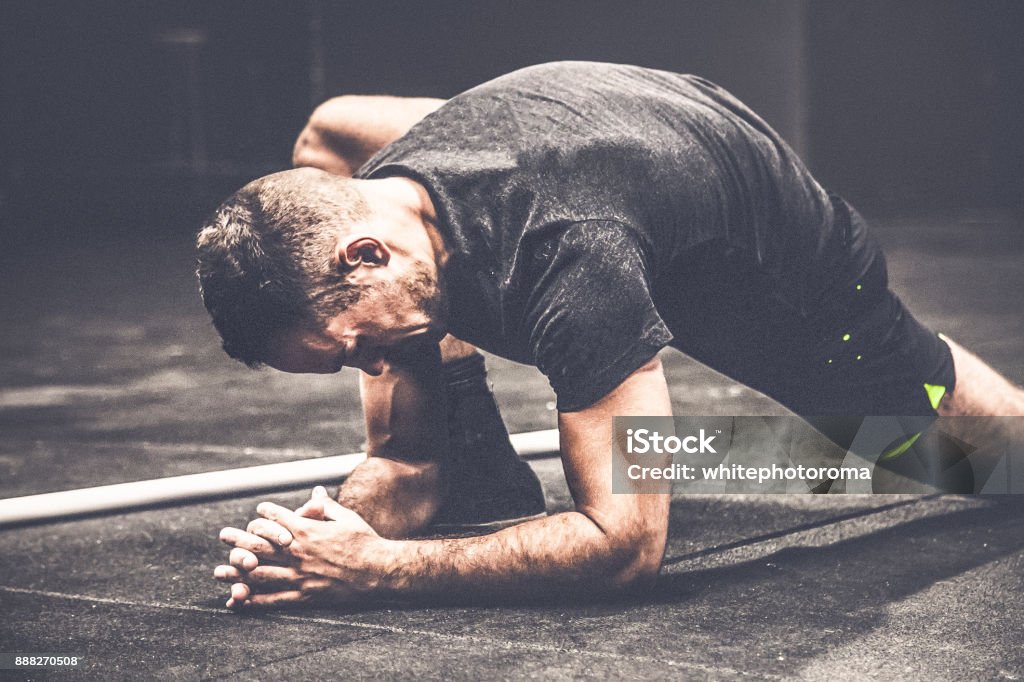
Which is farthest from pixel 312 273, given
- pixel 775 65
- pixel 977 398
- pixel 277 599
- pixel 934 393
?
pixel 775 65

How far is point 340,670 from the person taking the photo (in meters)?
1.94

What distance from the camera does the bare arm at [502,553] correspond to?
82.7 inches

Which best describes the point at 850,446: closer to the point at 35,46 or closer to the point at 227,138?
the point at 227,138

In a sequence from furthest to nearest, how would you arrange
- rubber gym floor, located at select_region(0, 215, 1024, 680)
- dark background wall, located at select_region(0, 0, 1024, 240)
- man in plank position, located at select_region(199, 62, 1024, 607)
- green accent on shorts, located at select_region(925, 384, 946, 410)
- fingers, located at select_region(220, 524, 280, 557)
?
1. dark background wall, located at select_region(0, 0, 1024, 240)
2. green accent on shorts, located at select_region(925, 384, 946, 410)
3. fingers, located at select_region(220, 524, 280, 557)
4. man in plank position, located at select_region(199, 62, 1024, 607)
5. rubber gym floor, located at select_region(0, 215, 1024, 680)

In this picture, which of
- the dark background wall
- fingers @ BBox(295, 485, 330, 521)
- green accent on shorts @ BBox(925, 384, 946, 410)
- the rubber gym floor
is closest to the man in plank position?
fingers @ BBox(295, 485, 330, 521)

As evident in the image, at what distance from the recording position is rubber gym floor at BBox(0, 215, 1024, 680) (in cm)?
198

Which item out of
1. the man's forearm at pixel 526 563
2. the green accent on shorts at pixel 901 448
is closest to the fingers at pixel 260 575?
the man's forearm at pixel 526 563

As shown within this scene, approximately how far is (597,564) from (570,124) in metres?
0.74

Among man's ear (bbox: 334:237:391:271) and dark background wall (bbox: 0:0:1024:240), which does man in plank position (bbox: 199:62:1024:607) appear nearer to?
man's ear (bbox: 334:237:391:271)

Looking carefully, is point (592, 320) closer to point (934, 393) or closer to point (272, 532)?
point (272, 532)

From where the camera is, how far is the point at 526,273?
2152mm

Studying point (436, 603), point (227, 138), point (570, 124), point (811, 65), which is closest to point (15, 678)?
point (436, 603)

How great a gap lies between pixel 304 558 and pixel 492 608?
0.32 m

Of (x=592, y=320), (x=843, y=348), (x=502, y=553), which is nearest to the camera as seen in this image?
(x=592, y=320)
